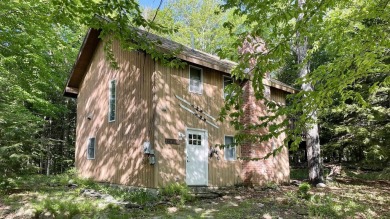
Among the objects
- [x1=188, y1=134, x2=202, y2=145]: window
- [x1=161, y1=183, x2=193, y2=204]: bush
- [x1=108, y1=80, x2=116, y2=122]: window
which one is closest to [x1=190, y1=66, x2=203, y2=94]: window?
[x1=188, y1=134, x2=202, y2=145]: window

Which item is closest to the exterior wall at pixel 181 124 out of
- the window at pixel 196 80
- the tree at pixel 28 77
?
the window at pixel 196 80

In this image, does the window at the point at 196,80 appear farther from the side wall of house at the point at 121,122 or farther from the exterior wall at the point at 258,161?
the exterior wall at the point at 258,161

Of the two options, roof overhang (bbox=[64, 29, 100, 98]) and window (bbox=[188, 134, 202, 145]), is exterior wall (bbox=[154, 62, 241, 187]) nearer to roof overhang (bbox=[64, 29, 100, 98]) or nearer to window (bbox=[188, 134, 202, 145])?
window (bbox=[188, 134, 202, 145])

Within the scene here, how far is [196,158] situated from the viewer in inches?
420

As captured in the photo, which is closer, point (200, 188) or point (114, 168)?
point (200, 188)

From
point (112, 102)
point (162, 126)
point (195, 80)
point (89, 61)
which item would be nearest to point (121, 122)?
point (112, 102)

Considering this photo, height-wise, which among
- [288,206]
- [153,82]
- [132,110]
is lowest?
[288,206]

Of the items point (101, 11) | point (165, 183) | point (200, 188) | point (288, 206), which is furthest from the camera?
point (200, 188)

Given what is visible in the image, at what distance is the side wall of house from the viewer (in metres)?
10.2

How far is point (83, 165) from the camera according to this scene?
13.9 metres

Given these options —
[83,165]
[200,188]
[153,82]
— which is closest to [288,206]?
[200,188]

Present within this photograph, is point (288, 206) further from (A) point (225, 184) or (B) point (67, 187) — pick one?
(B) point (67, 187)

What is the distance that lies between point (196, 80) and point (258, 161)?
4036 mm

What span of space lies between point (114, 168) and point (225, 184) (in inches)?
164
